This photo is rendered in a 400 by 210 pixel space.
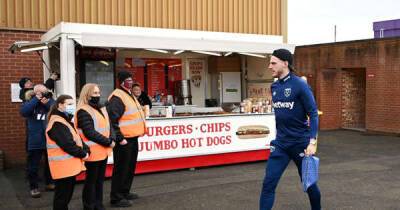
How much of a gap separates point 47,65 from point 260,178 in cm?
477

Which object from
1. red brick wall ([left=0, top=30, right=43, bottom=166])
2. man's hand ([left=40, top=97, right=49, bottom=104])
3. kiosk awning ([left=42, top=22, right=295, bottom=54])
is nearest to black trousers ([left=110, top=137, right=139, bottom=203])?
man's hand ([left=40, top=97, right=49, bottom=104])

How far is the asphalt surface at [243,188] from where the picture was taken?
6.23 m

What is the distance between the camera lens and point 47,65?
920cm

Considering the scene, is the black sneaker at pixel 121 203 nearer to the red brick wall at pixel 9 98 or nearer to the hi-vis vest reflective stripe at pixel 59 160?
the hi-vis vest reflective stripe at pixel 59 160

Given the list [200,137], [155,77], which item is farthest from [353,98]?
[200,137]

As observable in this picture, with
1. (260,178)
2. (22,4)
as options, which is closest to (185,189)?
(260,178)

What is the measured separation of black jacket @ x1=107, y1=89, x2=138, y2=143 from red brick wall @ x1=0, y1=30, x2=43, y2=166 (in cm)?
439

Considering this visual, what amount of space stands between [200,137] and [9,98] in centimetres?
409

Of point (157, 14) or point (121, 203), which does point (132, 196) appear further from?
point (157, 14)

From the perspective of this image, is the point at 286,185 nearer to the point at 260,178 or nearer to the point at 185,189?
the point at 260,178

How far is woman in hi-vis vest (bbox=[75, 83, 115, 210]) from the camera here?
518cm

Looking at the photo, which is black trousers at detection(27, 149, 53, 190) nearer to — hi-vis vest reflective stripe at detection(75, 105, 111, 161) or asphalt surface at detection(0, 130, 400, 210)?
asphalt surface at detection(0, 130, 400, 210)

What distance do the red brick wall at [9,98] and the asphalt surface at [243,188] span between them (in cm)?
60

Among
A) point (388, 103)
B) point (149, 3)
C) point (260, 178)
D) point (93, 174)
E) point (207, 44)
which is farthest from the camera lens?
point (388, 103)
